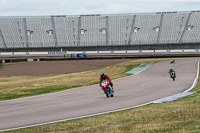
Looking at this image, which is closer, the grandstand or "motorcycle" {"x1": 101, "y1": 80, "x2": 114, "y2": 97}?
"motorcycle" {"x1": 101, "y1": 80, "x2": 114, "y2": 97}

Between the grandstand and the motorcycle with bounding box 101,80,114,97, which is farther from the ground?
the grandstand

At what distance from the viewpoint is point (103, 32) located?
82562mm

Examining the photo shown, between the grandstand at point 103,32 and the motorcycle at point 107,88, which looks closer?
the motorcycle at point 107,88

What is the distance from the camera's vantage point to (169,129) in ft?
25.2

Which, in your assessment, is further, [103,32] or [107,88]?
[103,32]

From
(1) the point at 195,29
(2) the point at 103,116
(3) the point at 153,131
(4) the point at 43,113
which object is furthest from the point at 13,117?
(1) the point at 195,29

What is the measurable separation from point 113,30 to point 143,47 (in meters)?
9.33

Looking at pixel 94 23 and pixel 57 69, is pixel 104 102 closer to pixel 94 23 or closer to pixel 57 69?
pixel 57 69

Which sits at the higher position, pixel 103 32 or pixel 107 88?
pixel 103 32

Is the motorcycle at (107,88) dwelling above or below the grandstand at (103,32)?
below

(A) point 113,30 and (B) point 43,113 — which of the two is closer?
(B) point 43,113

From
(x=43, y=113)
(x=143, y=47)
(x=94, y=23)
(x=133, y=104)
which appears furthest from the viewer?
(x=94, y=23)

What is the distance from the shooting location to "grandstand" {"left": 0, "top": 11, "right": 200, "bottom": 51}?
78.3 meters

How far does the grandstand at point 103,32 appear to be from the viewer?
257 ft
